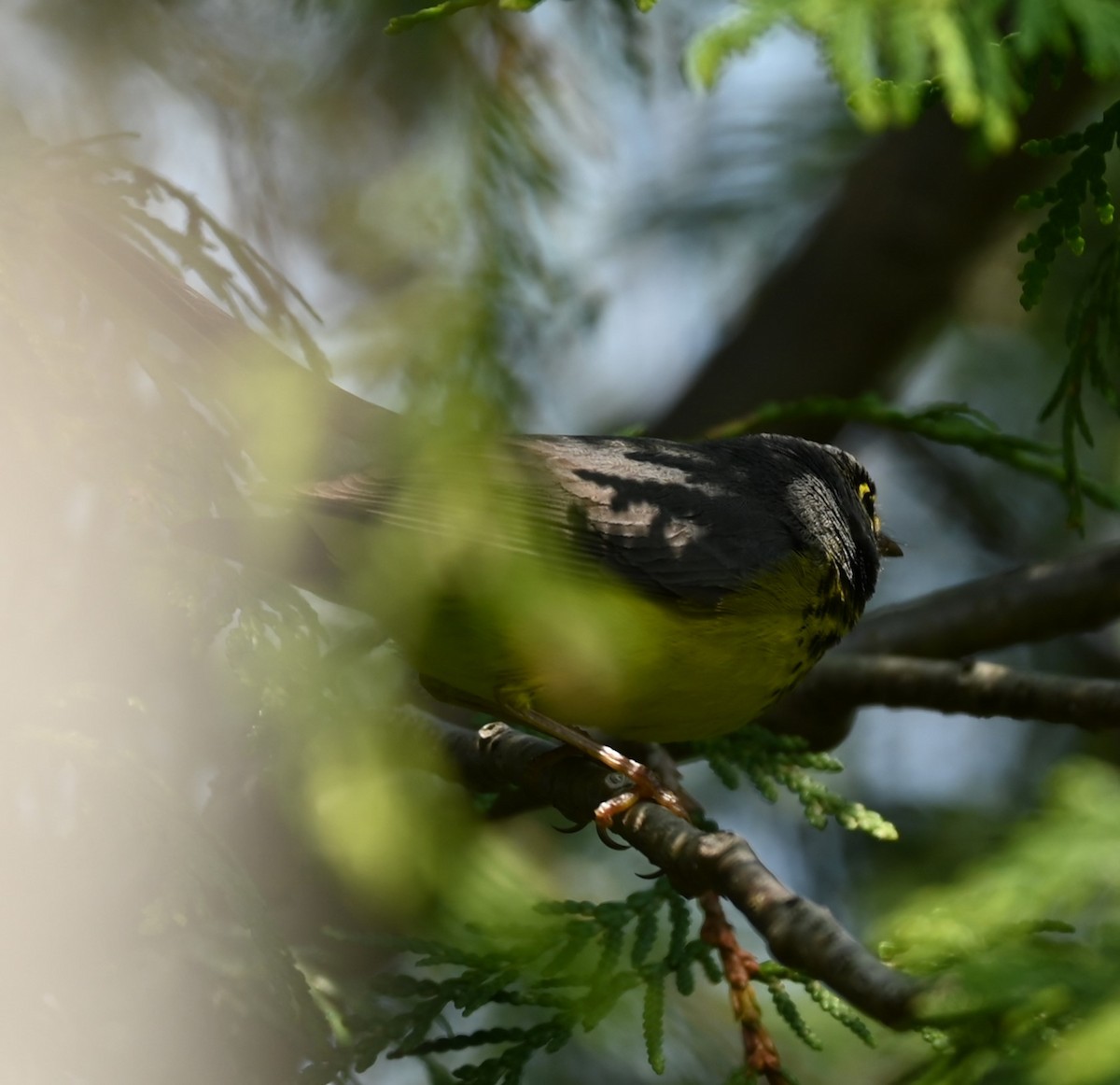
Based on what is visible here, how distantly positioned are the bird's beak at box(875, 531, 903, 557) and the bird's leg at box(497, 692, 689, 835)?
1.63 m

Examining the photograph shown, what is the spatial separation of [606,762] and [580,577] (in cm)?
58

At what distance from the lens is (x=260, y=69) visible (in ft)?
19.6

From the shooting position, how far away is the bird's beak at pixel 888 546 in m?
5.33

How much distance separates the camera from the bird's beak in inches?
210

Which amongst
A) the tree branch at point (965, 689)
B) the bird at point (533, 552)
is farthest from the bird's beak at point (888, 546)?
the bird at point (533, 552)

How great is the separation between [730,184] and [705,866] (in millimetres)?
5483

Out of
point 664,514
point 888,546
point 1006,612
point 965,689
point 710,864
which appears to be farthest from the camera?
point 888,546

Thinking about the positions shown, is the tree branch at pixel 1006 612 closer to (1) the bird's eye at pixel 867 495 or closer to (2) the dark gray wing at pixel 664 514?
(1) the bird's eye at pixel 867 495

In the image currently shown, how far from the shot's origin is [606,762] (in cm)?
397

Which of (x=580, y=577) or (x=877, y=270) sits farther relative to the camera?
(x=877, y=270)

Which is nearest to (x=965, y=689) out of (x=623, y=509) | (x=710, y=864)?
(x=623, y=509)

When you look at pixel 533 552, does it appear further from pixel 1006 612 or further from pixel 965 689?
pixel 1006 612

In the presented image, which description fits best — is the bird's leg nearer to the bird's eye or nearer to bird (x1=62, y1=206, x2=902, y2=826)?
bird (x1=62, y1=206, x2=902, y2=826)

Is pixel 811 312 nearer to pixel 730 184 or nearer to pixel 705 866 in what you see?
pixel 730 184
